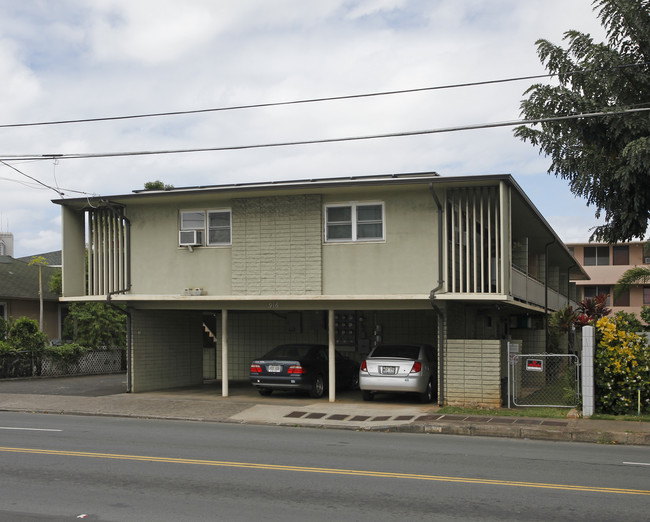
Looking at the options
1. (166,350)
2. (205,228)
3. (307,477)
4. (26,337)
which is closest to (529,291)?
(205,228)

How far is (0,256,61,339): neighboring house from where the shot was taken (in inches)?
1352

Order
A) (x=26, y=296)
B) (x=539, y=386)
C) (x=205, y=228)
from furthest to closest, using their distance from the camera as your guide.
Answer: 1. (x=26, y=296)
2. (x=539, y=386)
3. (x=205, y=228)

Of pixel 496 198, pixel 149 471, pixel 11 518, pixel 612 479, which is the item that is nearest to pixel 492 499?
pixel 612 479

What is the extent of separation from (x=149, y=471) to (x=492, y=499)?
4.43 m

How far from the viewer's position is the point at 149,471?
9.70 metres

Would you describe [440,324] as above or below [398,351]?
above

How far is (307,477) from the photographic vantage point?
9422 millimetres

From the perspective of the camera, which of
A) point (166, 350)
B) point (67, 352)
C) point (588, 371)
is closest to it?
point (588, 371)

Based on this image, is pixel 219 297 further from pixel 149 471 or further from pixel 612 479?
pixel 612 479

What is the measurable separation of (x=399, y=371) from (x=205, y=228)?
6543 mm

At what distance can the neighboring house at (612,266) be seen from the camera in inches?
2089

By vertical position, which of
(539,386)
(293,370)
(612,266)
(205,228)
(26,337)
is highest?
(205,228)

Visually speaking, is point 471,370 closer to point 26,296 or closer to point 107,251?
point 107,251

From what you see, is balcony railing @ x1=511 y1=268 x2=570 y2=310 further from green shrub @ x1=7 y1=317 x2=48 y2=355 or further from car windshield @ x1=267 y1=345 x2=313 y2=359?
green shrub @ x1=7 y1=317 x2=48 y2=355
